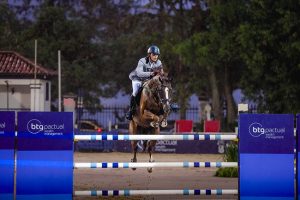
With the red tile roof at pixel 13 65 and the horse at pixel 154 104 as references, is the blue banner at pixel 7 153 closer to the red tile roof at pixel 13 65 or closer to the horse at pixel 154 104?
the horse at pixel 154 104

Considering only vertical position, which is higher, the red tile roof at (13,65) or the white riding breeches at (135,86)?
the red tile roof at (13,65)

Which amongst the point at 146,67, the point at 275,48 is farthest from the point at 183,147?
the point at 146,67

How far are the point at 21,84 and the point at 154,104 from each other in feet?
114

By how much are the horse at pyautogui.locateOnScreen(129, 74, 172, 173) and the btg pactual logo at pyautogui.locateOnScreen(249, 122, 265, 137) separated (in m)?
1.48

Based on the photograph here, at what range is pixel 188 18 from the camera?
52.7 metres

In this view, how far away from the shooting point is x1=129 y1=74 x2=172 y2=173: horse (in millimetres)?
12195

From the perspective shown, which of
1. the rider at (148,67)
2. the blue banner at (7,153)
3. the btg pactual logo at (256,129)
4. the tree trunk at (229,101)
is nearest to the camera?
the blue banner at (7,153)

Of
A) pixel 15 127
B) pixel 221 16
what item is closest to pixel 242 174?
pixel 15 127

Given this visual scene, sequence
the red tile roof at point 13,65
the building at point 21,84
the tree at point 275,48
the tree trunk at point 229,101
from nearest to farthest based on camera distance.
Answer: the tree at point 275,48 → the red tile roof at point 13,65 → the building at point 21,84 → the tree trunk at point 229,101

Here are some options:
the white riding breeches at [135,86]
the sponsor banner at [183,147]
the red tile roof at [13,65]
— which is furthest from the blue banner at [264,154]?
the red tile roof at [13,65]

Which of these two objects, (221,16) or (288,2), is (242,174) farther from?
(221,16)

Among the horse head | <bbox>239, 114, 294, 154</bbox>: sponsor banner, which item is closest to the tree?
the horse head

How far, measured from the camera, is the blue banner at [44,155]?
36.5 feet

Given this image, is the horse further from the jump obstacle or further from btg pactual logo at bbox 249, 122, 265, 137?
btg pactual logo at bbox 249, 122, 265, 137
